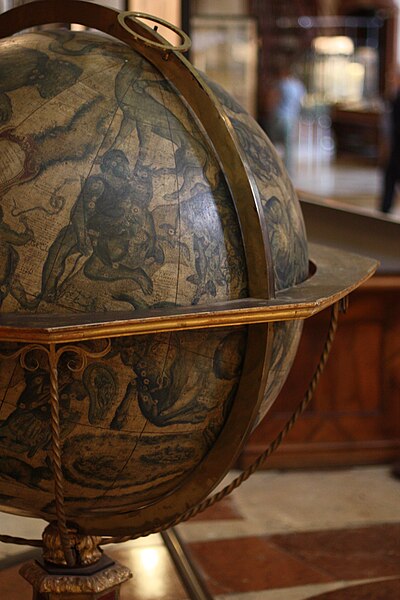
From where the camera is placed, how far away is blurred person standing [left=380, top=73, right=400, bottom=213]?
10.0 m

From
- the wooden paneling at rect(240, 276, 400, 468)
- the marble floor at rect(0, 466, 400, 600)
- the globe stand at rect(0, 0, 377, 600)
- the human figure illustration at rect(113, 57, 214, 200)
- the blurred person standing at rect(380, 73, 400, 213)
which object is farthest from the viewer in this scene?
the blurred person standing at rect(380, 73, 400, 213)

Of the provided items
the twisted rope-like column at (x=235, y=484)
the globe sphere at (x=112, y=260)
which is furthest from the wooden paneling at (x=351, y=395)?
the globe sphere at (x=112, y=260)

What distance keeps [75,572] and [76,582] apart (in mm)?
30

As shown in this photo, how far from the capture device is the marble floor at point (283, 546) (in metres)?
2.75

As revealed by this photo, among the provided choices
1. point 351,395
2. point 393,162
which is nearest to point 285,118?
point 393,162

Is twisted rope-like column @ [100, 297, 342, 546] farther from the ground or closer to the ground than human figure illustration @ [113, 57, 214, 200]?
closer to the ground

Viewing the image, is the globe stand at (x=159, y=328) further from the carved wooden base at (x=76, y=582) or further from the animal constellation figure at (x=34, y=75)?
the animal constellation figure at (x=34, y=75)

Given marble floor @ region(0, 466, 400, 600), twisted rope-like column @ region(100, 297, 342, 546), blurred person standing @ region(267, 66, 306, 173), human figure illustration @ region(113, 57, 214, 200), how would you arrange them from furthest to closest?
blurred person standing @ region(267, 66, 306, 173)
marble floor @ region(0, 466, 400, 600)
twisted rope-like column @ region(100, 297, 342, 546)
human figure illustration @ region(113, 57, 214, 200)

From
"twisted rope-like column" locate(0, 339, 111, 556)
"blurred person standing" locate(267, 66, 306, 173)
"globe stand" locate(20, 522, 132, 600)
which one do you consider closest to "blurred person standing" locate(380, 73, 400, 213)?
"blurred person standing" locate(267, 66, 306, 173)

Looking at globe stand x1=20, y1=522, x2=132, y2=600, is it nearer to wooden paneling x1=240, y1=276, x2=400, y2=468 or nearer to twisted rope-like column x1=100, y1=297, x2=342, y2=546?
twisted rope-like column x1=100, y1=297, x2=342, y2=546

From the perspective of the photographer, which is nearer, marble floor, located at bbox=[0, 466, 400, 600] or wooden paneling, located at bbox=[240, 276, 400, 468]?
marble floor, located at bbox=[0, 466, 400, 600]

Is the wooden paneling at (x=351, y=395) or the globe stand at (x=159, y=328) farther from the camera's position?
the wooden paneling at (x=351, y=395)

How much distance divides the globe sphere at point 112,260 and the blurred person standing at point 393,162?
27.9 feet

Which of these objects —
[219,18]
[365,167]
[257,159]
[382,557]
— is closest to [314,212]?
[382,557]
